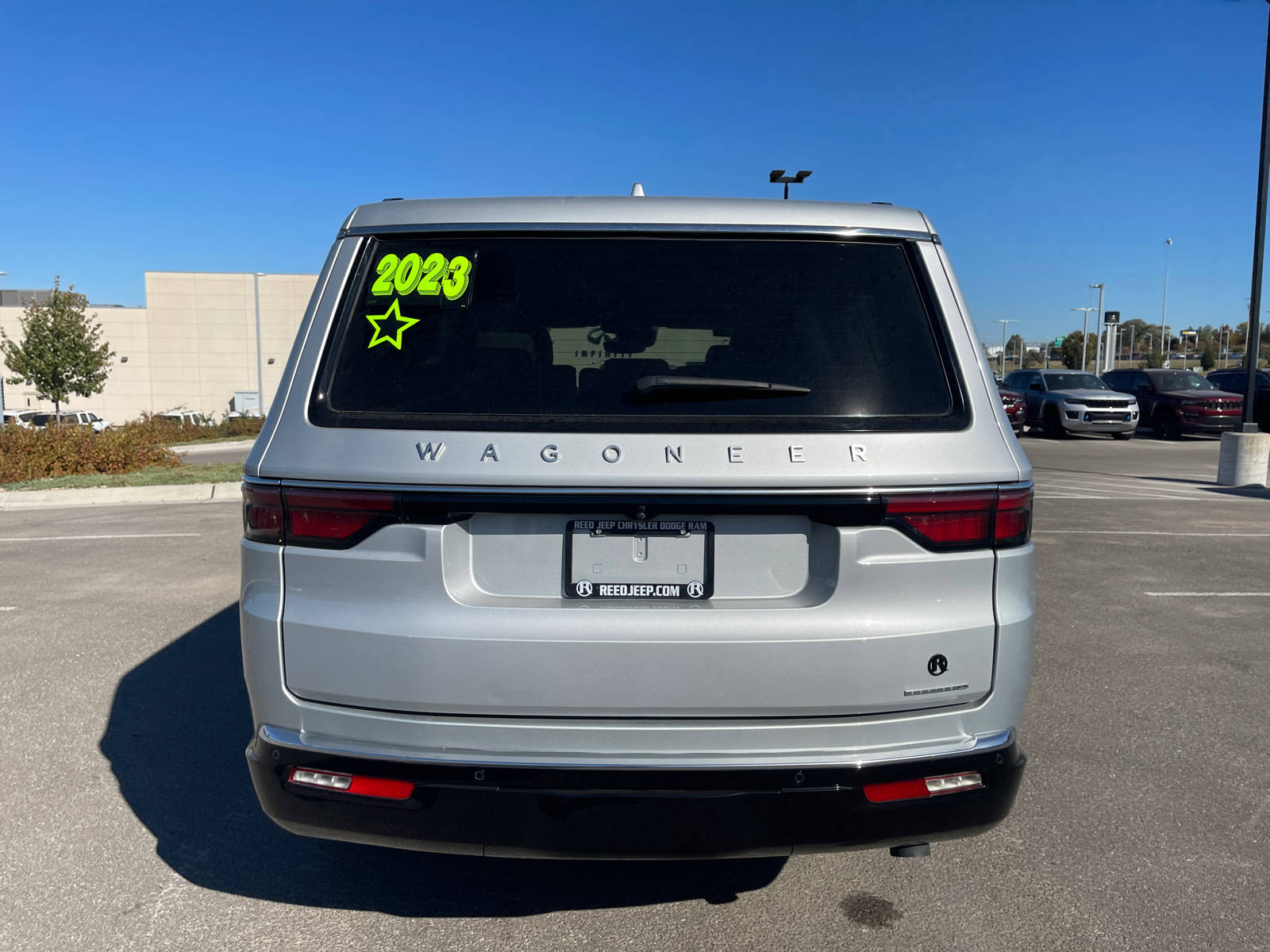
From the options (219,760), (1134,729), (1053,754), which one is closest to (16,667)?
(219,760)

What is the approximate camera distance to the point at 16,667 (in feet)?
17.6

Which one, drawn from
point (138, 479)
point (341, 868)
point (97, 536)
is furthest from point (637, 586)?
point (138, 479)

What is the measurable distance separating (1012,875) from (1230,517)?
1016 centimetres

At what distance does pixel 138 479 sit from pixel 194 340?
199 ft

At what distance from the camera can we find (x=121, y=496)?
13.4 metres

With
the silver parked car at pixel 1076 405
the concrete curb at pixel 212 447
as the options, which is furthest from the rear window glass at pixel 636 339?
the concrete curb at pixel 212 447

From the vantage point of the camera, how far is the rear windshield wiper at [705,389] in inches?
93.6

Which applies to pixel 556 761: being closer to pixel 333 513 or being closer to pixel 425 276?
pixel 333 513

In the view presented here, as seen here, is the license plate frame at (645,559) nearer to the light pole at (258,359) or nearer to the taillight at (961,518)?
the taillight at (961,518)

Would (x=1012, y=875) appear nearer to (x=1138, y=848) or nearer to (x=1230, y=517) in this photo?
(x=1138, y=848)

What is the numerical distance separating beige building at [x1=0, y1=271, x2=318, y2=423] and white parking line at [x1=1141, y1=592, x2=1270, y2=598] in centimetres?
6804

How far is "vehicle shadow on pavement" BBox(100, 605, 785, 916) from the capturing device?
117 inches

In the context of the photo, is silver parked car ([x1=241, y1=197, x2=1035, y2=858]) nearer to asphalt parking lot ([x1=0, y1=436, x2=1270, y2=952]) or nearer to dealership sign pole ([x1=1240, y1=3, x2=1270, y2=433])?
asphalt parking lot ([x1=0, y1=436, x2=1270, y2=952])

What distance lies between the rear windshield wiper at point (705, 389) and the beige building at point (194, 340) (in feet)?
232
